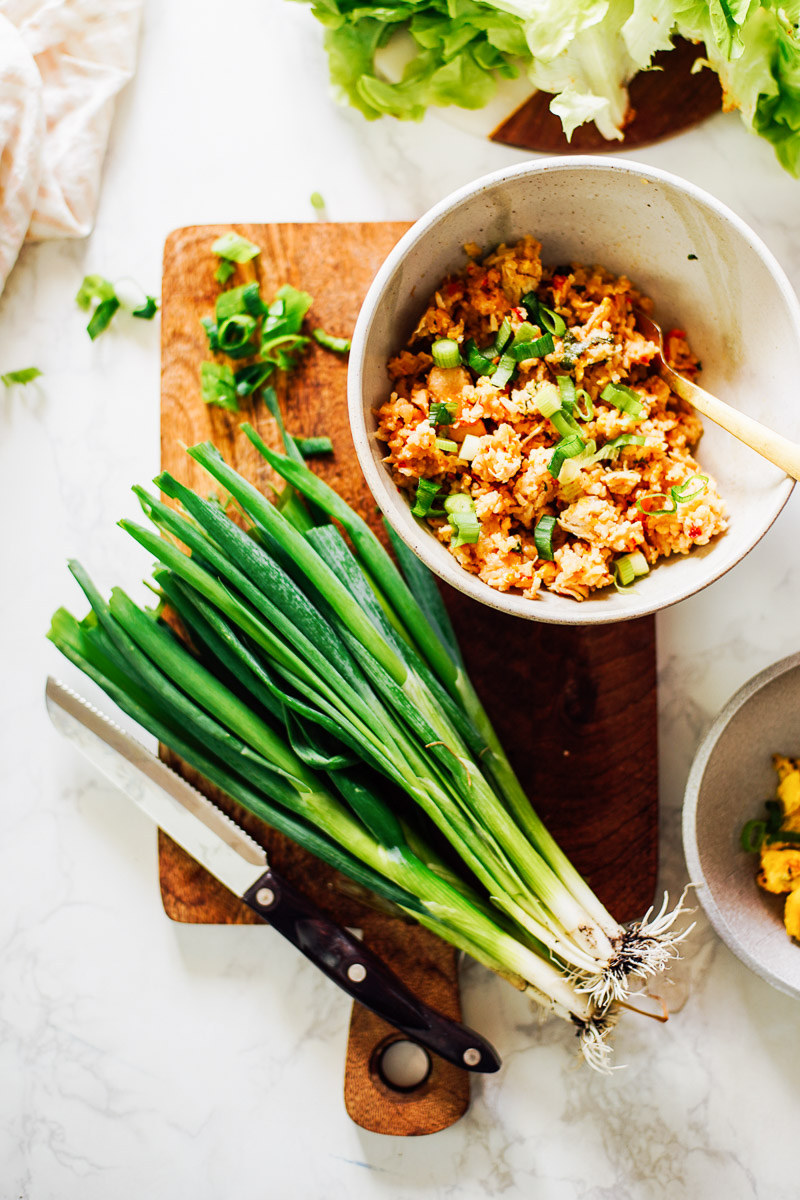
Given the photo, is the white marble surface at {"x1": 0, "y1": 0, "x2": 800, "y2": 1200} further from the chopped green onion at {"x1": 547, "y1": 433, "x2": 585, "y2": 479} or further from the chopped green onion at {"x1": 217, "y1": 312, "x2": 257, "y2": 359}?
the chopped green onion at {"x1": 547, "y1": 433, "x2": 585, "y2": 479}

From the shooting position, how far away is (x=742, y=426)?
4.13 ft

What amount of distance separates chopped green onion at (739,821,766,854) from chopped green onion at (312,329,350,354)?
112cm

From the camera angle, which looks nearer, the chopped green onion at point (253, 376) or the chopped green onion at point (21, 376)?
the chopped green onion at point (253, 376)

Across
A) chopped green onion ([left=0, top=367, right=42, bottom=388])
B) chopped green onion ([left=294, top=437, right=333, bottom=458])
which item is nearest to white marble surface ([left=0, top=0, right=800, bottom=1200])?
chopped green onion ([left=0, top=367, right=42, bottom=388])

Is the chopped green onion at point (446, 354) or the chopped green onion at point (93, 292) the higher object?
the chopped green onion at point (93, 292)

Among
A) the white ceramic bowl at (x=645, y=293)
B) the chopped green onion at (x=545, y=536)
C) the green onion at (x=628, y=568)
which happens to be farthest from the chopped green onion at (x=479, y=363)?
the green onion at (x=628, y=568)

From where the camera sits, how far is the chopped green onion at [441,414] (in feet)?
4.28

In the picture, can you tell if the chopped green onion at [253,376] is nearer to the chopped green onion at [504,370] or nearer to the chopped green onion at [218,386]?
the chopped green onion at [218,386]

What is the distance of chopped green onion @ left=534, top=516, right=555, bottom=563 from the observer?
131cm

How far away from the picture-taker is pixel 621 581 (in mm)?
1328

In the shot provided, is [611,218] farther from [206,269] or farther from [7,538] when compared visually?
[7,538]

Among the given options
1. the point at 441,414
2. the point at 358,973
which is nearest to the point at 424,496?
the point at 441,414

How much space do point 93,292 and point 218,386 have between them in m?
0.36

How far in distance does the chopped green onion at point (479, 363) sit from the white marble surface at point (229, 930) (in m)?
0.50
